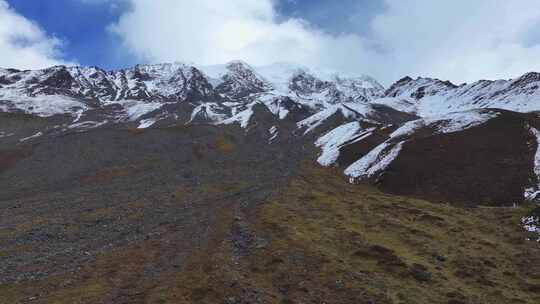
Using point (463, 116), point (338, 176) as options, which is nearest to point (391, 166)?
point (338, 176)

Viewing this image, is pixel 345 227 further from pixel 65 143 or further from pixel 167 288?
pixel 65 143

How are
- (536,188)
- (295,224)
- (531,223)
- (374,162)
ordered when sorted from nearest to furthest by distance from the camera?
1. (531,223)
2. (295,224)
3. (536,188)
4. (374,162)

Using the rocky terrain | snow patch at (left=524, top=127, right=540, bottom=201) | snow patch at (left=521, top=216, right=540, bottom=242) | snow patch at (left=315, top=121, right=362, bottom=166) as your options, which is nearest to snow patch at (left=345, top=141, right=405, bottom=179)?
the rocky terrain

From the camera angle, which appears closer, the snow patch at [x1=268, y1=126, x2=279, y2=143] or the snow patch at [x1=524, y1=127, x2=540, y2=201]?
the snow patch at [x1=524, y1=127, x2=540, y2=201]

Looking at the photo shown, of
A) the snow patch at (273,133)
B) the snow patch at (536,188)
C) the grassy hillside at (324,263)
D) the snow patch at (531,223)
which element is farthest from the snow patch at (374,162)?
the snow patch at (273,133)

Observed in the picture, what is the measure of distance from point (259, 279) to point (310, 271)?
10.1 ft

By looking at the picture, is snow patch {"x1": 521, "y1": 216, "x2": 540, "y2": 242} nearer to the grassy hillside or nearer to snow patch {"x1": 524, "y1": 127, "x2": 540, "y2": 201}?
the grassy hillside

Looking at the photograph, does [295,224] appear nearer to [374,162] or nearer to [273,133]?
[374,162]

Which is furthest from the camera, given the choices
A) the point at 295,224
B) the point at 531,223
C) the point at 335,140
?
the point at 335,140

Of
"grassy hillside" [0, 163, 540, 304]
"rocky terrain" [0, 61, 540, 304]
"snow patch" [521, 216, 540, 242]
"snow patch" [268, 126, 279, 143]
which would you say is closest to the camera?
"grassy hillside" [0, 163, 540, 304]

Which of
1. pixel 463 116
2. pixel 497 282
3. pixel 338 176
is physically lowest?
pixel 497 282

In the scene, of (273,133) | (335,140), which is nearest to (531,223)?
(335,140)

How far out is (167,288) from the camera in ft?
80.8

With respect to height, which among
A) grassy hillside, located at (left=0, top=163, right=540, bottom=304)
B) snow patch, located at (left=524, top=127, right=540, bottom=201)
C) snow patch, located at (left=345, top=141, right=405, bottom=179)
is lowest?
grassy hillside, located at (left=0, top=163, right=540, bottom=304)
